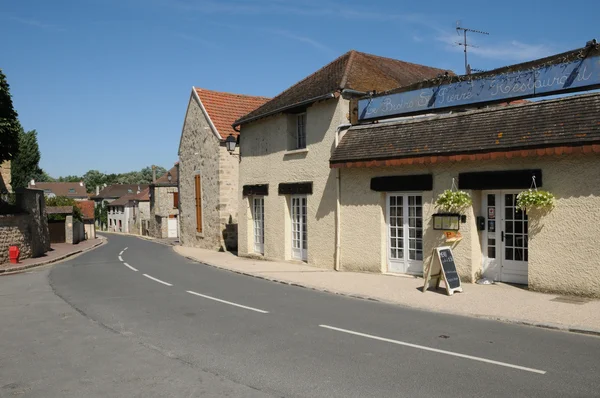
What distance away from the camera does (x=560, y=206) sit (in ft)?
34.8

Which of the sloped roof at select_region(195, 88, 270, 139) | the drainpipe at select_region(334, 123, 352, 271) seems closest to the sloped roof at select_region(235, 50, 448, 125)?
the drainpipe at select_region(334, 123, 352, 271)

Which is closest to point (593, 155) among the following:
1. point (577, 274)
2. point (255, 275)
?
point (577, 274)

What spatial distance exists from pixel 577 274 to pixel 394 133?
5.68 meters

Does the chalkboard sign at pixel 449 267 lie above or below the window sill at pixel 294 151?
below

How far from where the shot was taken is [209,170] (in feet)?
88.8

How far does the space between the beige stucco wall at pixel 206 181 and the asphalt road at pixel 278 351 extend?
14.4 m

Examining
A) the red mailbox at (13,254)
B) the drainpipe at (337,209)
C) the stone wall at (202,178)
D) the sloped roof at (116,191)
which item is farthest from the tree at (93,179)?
the drainpipe at (337,209)

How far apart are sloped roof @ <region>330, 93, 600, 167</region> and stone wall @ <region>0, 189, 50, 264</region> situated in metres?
14.2

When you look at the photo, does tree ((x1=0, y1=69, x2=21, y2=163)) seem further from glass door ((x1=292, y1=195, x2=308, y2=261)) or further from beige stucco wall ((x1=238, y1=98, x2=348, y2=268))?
glass door ((x1=292, y1=195, x2=308, y2=261))

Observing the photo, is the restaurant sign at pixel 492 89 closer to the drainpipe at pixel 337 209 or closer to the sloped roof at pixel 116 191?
the drainpipe at pixel 337 209

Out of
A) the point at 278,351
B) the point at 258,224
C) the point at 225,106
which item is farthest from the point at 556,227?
the point at 225,106

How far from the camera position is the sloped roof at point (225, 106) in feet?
88.4

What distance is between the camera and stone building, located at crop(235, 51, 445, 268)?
1617cm

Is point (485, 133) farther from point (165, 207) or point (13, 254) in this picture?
point (165, 207)
